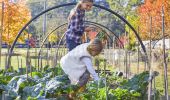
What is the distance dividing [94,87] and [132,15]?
74.6 ft

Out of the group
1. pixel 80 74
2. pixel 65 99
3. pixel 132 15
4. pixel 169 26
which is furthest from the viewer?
pixel 132 15

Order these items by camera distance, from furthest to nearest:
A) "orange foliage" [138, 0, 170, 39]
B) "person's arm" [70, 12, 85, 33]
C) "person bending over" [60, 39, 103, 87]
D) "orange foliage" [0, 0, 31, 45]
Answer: "orange foliage" [0, 0, 31, 45], "orange foliage" [138, 0, 170, 39], "person's arm" [70, 12, 85, 33], "person bending over" [60, 39, 103, 87]

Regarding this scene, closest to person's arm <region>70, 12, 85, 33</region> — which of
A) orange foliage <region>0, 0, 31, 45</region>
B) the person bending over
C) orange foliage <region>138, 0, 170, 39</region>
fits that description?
the person bending over

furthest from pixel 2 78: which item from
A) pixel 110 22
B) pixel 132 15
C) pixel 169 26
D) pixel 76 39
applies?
pixel 110 22

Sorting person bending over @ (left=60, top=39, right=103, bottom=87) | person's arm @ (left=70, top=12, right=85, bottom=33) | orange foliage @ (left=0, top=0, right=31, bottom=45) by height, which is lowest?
person bending over @ (left=60, top=39, right=103, bottom=87)

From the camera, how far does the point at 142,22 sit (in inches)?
811

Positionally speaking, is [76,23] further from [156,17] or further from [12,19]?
[156,17]

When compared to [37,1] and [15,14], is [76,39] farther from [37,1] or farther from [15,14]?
[37,1]

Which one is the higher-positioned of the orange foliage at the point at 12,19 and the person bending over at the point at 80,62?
the orange foliage at the point at 12,19

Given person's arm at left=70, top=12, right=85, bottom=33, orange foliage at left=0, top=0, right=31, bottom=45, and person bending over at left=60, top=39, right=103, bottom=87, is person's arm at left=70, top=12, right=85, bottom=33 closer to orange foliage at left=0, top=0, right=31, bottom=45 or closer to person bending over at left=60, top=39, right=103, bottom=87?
person bending over at left=60, top=39, right=103, bottom=87

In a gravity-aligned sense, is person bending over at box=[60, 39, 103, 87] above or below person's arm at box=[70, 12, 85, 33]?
below

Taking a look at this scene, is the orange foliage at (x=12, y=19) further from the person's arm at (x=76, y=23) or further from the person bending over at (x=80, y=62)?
the person bending over at (x=80, y=62)

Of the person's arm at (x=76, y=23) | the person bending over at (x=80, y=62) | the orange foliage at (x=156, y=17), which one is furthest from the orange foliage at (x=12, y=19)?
the person bending over at (x=80, y=62)

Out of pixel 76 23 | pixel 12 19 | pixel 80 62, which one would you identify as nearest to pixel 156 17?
pixel 12 19
